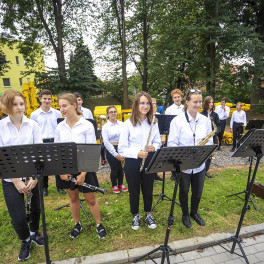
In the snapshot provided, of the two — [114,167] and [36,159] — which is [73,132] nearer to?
[36,159]

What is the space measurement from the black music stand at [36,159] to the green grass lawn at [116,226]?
5.43 ft

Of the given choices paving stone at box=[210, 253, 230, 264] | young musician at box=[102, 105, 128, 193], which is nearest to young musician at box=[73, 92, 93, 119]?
young musician at box=[102, 105, 128, 193]

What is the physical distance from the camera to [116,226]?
353cm

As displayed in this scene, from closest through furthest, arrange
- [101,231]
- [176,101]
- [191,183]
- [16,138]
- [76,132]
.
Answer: [16,138] < [76,132] < [101,231] < [191,183] < [176,101]

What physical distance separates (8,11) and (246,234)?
20000 millimetres

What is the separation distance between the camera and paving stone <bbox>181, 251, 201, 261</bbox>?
2.87 metres

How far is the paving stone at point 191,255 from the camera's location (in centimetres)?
287

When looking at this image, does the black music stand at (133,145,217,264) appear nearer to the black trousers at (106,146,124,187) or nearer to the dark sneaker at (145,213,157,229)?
the dark sneaker at (145,213,157,229)

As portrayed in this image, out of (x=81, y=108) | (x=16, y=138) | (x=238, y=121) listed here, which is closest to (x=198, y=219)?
(x=16, y=138)

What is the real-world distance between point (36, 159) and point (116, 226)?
227 centimetres

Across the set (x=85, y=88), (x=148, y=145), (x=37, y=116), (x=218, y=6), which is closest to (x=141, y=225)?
(x=148, y=145)

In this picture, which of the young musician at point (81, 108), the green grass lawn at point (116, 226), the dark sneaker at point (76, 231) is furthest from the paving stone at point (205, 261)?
the young musician at point (81, 108)

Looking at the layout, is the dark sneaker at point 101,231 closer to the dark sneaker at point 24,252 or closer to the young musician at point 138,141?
the young musician at point 138,141

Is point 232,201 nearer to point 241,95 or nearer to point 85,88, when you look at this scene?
point 85,88
